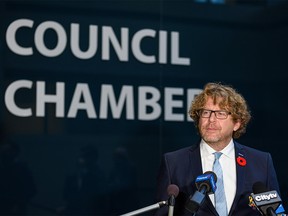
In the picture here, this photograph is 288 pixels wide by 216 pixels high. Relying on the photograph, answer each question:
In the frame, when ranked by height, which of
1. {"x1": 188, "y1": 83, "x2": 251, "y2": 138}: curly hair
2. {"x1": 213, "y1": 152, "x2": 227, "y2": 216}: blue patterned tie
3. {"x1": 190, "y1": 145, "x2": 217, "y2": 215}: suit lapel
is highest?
{"x1": 188, "y1": 83, "x2": 251, "y2": 138}: curly hair

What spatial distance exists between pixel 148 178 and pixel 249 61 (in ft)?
3.18

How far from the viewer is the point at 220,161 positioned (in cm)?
319

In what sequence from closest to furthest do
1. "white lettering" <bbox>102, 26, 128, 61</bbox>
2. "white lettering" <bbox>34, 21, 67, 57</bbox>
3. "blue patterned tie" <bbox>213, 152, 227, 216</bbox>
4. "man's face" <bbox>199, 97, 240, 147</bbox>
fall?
"blue patterned tie" <bbox>213, 152, 227, 216</bbox>, "man's face" <bbox>199, 97, 240, 147</bbox>, "white lettering" <bbox>34, 21, 67, 57</bbox>, "white lettering" <bbox>102, 26, 128, 61</bbox>

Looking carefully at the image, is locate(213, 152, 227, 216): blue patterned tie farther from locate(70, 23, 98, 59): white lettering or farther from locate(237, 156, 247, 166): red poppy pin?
locate(70, 23, 98, 59): white lettering

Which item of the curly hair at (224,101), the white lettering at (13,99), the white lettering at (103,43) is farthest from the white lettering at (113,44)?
the curly hair at (224,101)

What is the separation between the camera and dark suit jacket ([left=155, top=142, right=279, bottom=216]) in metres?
3.08

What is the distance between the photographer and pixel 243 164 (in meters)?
3.19

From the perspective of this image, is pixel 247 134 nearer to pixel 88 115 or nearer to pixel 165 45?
pixel 165 45

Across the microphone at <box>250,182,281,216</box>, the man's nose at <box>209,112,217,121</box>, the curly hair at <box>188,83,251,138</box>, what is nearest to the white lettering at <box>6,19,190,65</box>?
the curly hair at <box>188,83,251,138</box>

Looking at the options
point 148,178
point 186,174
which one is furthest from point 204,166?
point 148,178

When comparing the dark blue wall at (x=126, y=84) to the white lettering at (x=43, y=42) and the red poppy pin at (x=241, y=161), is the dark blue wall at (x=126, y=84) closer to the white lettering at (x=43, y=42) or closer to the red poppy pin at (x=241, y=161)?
the white lettering at (x=43, y=42)

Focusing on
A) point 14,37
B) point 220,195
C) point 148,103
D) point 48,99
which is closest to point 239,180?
point 220,195

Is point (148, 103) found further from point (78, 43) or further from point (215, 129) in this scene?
point (215, 129)

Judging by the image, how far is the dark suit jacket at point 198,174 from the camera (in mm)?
3082
